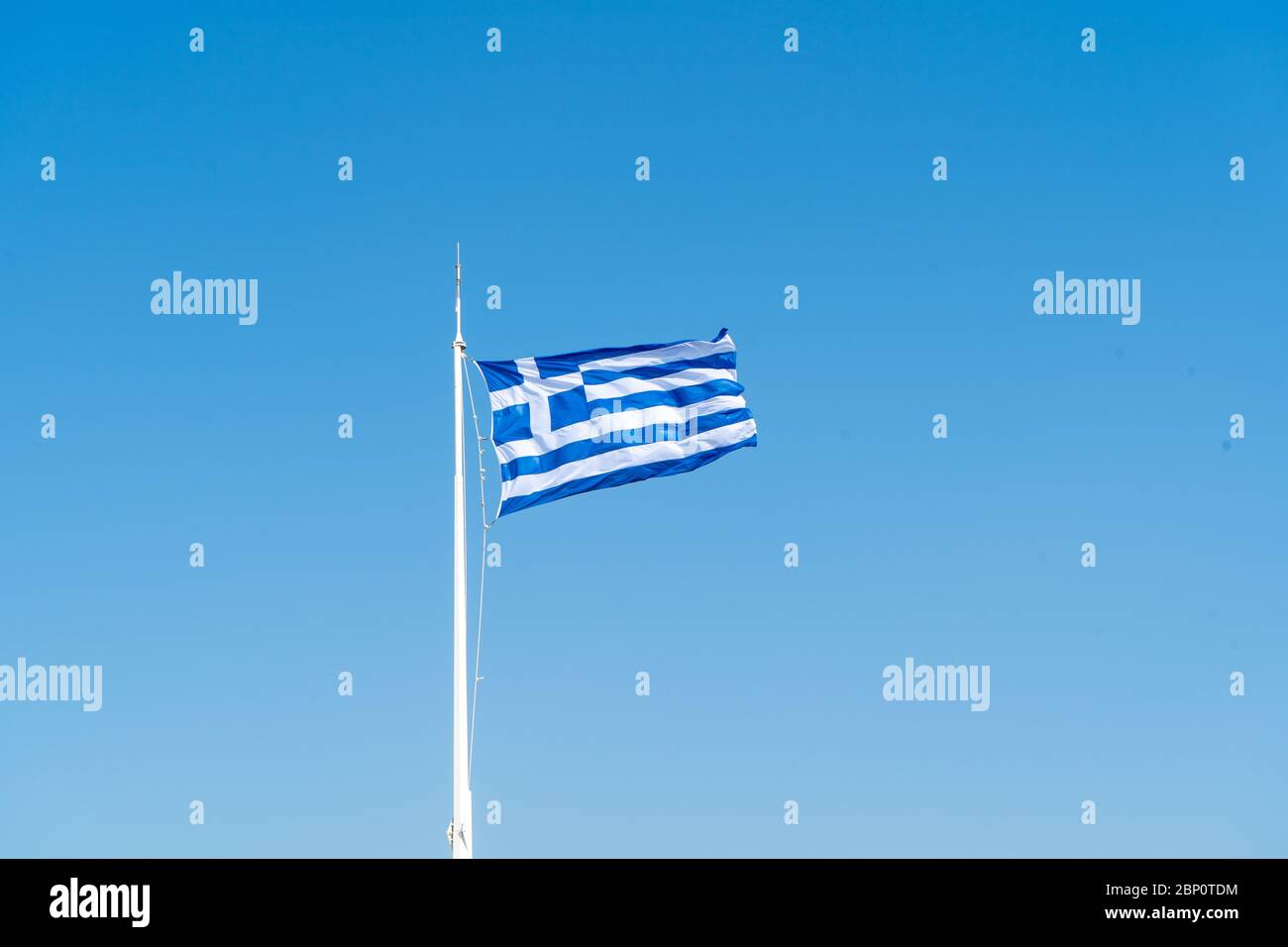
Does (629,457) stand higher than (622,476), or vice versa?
(629,457)

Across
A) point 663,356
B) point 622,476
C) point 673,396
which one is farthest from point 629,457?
point 663,356

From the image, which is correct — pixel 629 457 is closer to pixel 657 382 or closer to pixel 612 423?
pixel 612 423

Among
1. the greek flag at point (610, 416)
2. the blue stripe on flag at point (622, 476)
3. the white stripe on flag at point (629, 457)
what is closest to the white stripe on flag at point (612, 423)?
the greek flag at point (610, 416)

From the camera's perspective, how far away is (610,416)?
3609 cm

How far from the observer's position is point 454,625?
32.4 meters

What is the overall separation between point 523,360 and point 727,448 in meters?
4.79

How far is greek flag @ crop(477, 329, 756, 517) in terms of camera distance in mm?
35219

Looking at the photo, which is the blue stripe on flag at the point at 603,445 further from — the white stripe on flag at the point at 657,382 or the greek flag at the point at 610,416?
the white stripe on flag at the point at 657,382

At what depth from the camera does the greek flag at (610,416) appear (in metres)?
35.2

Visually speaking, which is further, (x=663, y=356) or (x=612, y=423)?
(x=663, y=356)
